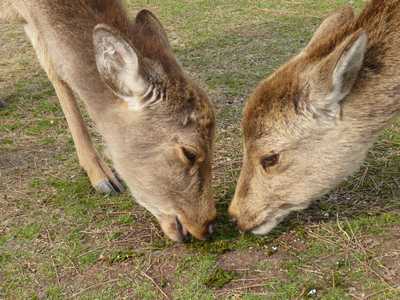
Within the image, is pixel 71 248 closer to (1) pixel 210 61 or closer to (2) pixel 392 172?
(2) pixel 392 172

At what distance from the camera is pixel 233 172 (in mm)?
5637

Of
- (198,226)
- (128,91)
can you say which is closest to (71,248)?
(198,226)

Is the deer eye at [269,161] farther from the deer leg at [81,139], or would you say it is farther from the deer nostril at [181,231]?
the deer leg at [81,139]

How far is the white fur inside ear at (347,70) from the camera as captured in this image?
3812 millimetres

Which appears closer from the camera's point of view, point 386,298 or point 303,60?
point 386,298

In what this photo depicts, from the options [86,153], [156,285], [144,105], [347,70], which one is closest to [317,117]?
[347,70]

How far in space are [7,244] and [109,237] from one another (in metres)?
0.84

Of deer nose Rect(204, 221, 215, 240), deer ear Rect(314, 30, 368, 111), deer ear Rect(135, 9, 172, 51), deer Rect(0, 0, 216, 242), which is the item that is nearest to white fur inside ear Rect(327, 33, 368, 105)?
deer ear Rect(314, 30, 368, 111)

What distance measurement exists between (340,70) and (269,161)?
0.95 metres

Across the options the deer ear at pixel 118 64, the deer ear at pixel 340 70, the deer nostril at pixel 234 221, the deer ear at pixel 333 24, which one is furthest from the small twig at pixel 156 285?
the deer ear at pixel 333 24

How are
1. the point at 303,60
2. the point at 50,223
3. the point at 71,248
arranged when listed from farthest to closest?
the point at 50,223 → the point at 71,248 → the point at 303,60

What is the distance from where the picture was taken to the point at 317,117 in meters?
4.28

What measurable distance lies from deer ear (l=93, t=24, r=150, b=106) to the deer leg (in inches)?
54.1

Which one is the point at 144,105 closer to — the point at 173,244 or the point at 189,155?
the point at 189,155
